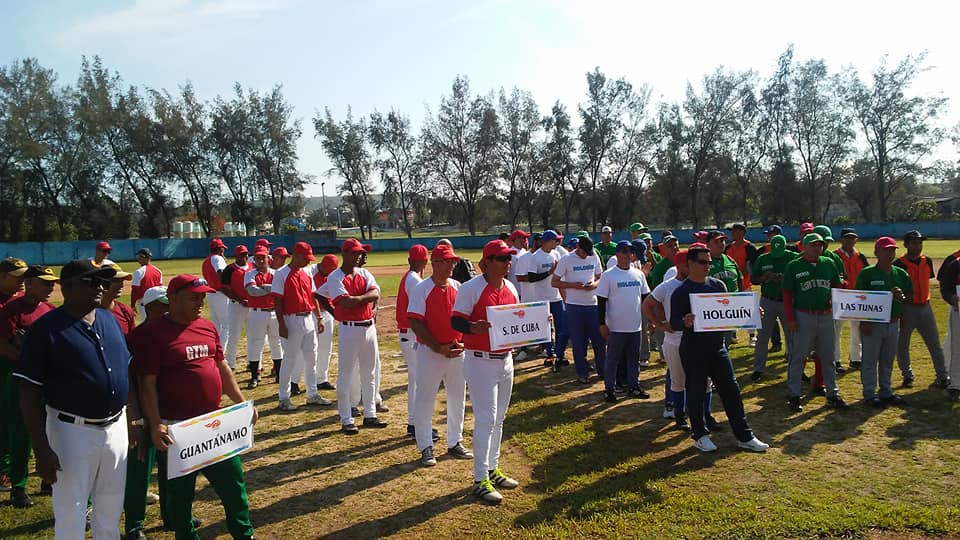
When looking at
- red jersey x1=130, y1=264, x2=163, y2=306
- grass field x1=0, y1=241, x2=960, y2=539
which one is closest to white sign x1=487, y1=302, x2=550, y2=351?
grass field x1=0, y1=241, x2=960, y2=539

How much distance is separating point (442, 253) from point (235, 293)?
5.30 metres

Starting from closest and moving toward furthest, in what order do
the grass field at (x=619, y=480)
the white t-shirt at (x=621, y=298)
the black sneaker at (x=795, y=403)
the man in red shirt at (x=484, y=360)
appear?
the grass field at (x=619, y=480) < the man in red shirt at (x=484, y=360) < the black sneaker at (x=795, y=403) < the white t-shirt at (x=621, y=298)

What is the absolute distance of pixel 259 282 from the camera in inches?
384

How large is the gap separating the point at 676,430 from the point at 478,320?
3.28 m

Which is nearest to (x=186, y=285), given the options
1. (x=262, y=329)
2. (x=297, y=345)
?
(x=297, y=345)

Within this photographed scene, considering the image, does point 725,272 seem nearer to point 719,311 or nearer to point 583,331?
point 583,331

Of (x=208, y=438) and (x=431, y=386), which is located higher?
(x=208, y=438)

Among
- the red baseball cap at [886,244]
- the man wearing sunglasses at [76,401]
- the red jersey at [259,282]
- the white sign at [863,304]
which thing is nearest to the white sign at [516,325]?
the man wearing sunglasses at [76,401]

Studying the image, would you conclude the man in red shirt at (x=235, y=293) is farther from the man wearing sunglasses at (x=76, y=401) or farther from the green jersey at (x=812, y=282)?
the green jersey at (x=812, y=282)

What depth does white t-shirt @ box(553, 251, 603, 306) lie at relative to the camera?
373 inches

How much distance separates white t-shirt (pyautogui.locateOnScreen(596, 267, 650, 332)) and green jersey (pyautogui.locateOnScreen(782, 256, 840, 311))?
6.31 feet

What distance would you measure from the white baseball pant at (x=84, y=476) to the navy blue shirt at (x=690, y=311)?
17.0 feet

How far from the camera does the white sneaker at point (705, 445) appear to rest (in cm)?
657

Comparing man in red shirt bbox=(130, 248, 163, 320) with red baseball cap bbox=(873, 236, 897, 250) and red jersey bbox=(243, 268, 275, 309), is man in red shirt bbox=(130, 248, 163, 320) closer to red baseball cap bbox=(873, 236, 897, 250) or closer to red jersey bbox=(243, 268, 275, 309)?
red jersey bbox=(243, 268, 275, 309)
